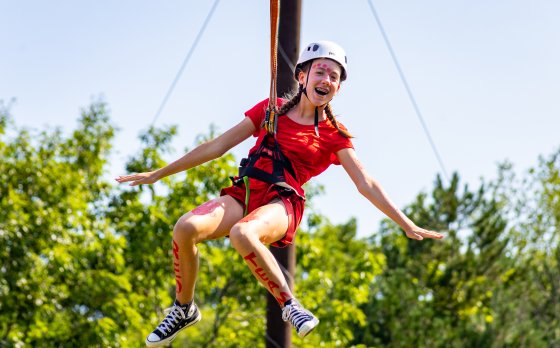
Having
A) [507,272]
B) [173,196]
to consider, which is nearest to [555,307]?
[507,272]

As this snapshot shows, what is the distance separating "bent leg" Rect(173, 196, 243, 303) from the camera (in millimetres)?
5521

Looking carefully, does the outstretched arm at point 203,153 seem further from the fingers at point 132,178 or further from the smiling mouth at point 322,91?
the smiling mouth at point 322,91

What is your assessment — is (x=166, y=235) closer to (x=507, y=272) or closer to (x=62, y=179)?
(x=62, y=179)

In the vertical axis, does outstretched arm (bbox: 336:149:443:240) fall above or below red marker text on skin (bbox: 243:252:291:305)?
above

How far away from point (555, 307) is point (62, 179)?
14.4 m

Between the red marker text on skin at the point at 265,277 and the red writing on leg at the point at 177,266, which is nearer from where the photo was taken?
the red marker text on skin at the point at 265,277

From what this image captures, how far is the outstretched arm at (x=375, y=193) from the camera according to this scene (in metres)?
5.68

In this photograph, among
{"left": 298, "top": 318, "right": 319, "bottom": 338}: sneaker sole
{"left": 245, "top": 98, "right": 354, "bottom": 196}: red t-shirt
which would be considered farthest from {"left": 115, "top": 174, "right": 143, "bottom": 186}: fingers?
{"left": 298, "top": 318, "right": 319, "bottom": 338}: sneaker sole

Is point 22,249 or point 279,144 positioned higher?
point 22,249

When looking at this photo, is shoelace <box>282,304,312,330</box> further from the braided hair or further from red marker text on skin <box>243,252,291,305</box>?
the braided hair

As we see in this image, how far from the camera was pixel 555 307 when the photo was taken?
26.5 m

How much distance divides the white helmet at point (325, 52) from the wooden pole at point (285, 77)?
81.2 inches

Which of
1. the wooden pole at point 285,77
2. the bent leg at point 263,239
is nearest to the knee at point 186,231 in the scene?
the bent leg at point 263,239

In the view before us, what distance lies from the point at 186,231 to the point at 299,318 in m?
0.74
